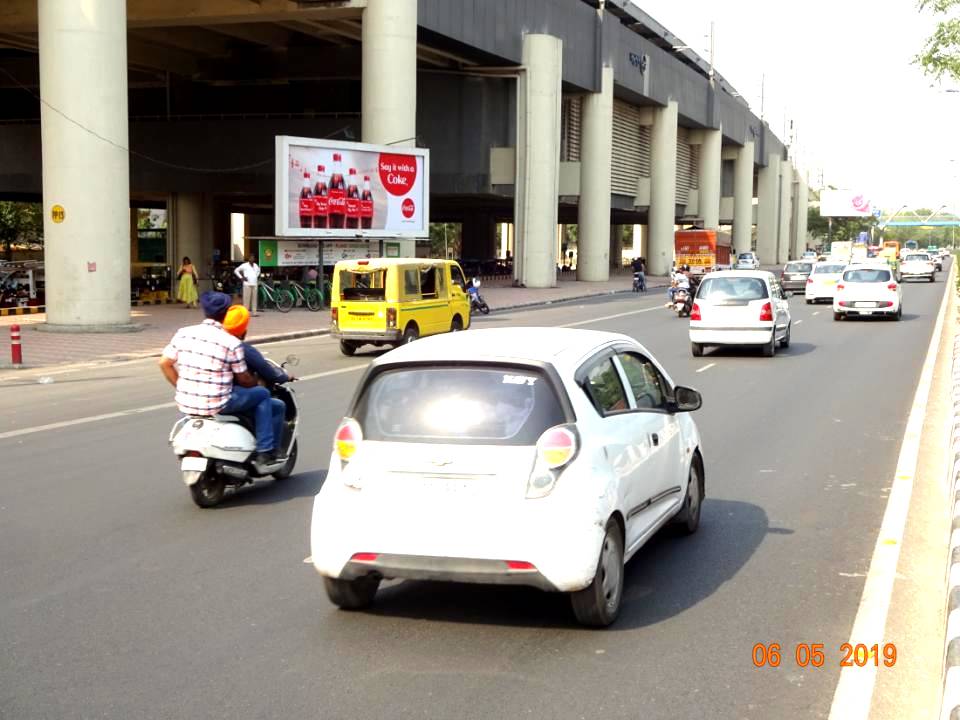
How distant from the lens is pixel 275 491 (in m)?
9.93

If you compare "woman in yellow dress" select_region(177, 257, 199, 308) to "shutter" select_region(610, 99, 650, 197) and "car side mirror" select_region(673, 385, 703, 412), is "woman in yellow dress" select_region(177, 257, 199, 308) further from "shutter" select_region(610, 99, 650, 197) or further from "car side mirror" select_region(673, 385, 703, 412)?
"shutter" select_region(610, 99, 650, 197)

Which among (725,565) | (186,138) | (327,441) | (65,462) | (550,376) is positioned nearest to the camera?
(550,376)

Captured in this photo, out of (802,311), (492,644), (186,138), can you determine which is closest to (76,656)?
(492,644)

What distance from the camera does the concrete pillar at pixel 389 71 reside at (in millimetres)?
38250

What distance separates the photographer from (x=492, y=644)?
592 centimetres

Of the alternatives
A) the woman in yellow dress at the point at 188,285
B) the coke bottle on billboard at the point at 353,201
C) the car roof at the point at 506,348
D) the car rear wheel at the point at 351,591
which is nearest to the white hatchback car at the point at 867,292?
the coke bottle on billboard at the point at 353,201

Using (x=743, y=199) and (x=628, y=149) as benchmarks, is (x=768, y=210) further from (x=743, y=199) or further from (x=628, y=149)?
(x=628, y=149)

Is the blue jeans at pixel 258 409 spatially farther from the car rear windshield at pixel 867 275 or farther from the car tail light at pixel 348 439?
the car rear windshield at pixel 867 275

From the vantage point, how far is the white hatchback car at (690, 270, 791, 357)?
21.8 metres

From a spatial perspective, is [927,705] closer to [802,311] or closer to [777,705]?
[777,705]

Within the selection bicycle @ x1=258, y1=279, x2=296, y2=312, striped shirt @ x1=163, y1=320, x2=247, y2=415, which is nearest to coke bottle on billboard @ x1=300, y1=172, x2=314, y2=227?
bicycle @ x1=258, y1=279, x2=296, y2=312

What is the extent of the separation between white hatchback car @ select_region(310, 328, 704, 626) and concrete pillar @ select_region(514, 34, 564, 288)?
4660cm

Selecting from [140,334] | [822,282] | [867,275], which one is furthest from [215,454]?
[822,282]

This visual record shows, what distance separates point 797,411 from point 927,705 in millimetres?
9690
